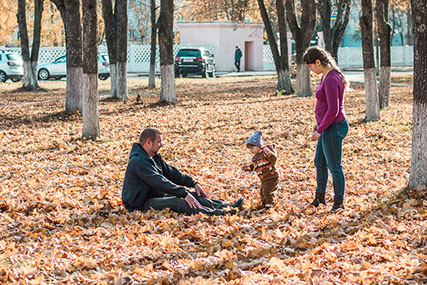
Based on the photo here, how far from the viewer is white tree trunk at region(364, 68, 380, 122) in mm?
13938

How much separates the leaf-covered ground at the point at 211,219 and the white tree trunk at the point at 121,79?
251 inches

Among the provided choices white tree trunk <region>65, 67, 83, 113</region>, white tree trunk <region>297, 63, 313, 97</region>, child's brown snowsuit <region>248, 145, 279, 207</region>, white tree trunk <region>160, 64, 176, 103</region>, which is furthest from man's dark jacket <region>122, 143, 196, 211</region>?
white tree trunk <region>297, 63, 313, 97</region>

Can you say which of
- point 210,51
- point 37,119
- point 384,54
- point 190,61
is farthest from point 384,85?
point 210,51

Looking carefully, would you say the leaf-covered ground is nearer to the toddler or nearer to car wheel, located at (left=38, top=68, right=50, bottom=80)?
the toddler

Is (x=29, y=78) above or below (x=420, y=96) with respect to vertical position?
above

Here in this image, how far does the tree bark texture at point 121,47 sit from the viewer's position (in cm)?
1997

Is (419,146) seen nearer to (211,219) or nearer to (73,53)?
→ (211,219)

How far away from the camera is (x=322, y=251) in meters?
5.41

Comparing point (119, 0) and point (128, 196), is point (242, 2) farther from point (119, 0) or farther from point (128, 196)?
point (128, 196)

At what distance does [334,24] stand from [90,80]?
779 inches

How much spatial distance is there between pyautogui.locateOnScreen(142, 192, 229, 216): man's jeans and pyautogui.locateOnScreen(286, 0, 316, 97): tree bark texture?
13.8 m

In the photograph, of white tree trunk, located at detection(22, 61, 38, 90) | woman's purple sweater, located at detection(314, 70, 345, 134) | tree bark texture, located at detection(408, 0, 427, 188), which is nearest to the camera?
woman's purple sweater, located at detection(314, 70, 345, 134)

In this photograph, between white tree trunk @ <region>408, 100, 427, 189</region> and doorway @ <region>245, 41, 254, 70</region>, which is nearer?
white tree trunk @ <region>408, 100, 427, 189</region>

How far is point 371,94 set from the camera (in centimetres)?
1395
